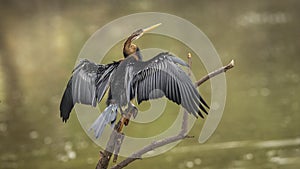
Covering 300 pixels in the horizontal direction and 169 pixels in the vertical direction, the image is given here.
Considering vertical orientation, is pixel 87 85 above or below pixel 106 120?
above

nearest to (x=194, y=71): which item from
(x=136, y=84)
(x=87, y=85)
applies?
(x=87, y=85)

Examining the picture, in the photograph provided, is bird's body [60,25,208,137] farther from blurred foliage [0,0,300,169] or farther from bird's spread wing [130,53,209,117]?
blurred foliage [0,0,300,169]

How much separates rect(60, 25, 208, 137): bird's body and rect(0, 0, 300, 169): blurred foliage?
5704 millimetres

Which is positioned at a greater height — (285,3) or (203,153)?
(285,3)

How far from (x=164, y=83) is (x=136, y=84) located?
146 millimetres

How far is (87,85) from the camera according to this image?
432 cm

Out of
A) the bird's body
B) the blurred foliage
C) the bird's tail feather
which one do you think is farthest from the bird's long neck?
the blurred foliage

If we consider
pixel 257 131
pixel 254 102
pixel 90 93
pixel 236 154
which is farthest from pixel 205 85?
pixel 90 93

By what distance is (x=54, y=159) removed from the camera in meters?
10.9

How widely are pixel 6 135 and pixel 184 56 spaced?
4690 millimetres

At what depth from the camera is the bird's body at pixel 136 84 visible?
4027 millimetres

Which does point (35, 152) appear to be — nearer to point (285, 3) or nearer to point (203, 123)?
point (203, 123)

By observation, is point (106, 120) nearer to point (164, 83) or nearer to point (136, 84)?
point (136, 84)

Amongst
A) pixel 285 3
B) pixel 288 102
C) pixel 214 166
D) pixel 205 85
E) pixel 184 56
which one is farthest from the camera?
pixel 285 3
